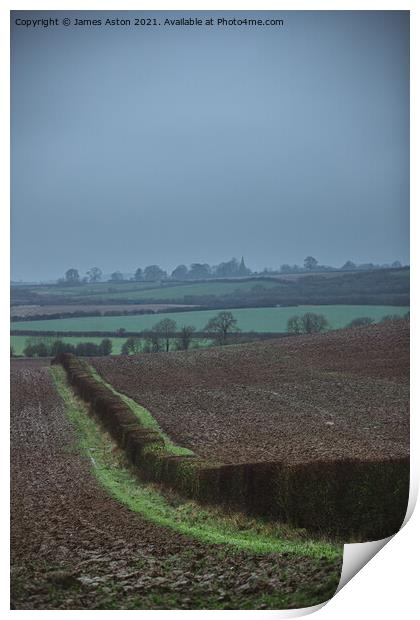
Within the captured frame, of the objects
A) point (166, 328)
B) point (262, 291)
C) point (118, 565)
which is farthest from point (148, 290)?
point (118, 565)

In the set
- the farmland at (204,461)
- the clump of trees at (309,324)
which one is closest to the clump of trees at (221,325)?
the farmland at (204,461)

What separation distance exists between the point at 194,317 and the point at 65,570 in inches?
117

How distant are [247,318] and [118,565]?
9.42 feet

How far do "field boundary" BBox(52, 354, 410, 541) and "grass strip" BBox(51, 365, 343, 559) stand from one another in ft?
0.38

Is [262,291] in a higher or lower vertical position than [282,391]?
higher

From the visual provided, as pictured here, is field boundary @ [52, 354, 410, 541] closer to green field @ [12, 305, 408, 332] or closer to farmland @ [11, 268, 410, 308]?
green field @ [12, 305, 408, 332]

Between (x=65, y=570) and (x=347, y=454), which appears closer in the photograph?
(x=65, y=570)

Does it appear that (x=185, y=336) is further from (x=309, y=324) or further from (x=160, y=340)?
(x=309, y=324)

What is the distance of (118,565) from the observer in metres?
8.43

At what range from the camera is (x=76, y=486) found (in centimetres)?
920

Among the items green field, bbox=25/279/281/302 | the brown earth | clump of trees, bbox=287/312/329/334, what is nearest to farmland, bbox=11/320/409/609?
clump of trees, bbox=287/312/329/334
